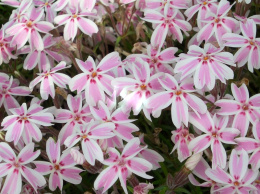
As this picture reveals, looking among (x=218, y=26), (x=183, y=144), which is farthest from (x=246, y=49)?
(x=183, y=144)

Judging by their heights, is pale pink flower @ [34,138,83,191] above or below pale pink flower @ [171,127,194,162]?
below

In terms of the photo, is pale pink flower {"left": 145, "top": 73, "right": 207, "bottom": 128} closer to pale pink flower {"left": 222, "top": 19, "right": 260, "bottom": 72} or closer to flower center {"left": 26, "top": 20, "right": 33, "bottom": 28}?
pale pink flower {"left": 222, "top": 19, "right": 260, "bottom": 72}

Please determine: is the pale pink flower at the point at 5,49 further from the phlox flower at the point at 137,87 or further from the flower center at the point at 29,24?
the phlox flower at the point at 137,87

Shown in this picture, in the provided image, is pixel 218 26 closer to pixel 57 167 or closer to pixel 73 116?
pixel 73 116

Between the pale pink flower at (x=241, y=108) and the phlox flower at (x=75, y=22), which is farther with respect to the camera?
the phlox flower at (x=75, y=22)

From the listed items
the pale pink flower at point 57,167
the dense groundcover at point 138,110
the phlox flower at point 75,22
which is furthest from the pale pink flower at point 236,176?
the phlox flower at point 75,22

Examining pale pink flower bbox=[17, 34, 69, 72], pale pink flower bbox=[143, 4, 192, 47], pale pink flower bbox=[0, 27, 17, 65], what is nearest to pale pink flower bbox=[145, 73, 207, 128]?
pale pink flower bbox=[143, 4, 192, 47]

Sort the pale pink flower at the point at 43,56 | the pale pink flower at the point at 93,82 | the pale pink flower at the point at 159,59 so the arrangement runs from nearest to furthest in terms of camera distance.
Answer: the pale pink flower at the point at 93,82, the pale pink flower at the point at 159,59, the pale pink flower at the point at 43,56

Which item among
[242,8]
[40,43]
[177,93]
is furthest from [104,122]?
[242,8]

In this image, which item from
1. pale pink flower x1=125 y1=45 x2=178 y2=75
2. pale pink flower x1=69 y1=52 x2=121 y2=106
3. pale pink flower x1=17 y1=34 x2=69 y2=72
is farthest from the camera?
pale pink flower x1=17 y1=34 x2=69 y2=72
